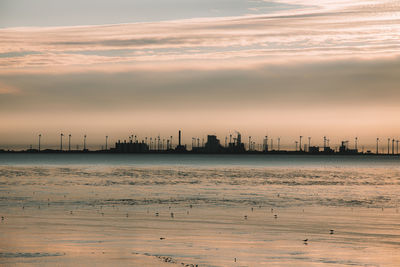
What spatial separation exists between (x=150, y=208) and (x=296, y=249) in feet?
88.6

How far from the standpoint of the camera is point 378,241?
4081cm

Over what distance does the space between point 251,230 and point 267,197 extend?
3367cm

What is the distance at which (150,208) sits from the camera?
62562 millimetres

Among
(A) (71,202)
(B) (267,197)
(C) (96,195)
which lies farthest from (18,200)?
(B) (267,197)

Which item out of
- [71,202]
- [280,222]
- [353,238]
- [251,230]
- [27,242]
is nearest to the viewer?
[27,242]

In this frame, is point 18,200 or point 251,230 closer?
point 251,230

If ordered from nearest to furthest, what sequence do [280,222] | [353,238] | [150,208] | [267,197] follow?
[353,238]
[280,222]
[150,208]
[267,197]

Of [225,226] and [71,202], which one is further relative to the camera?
[71,202]

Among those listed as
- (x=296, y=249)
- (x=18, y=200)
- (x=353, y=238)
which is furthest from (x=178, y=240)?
(x=18, y=200)

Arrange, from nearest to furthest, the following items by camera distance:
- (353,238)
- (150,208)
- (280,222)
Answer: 1. (353,238)
2. (280,222)
3. (150,208)

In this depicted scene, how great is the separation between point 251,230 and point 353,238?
7246 millimetres

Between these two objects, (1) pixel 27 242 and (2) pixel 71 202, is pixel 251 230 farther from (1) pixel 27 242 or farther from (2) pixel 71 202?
(2) pixel 71 202

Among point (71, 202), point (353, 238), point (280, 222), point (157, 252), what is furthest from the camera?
point (71, 202)

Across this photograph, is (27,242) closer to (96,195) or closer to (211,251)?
(211,251)
